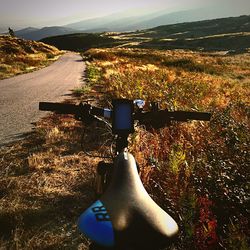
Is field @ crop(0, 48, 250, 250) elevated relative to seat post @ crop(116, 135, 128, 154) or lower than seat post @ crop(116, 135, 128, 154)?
lower

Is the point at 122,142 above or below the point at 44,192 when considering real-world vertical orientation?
above

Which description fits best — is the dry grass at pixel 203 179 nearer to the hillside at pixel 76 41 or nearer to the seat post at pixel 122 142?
the seat post at pixel 122 142

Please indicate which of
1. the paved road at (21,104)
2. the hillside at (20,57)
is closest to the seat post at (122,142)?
the paved road at (21,104)

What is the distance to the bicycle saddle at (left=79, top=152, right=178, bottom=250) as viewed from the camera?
1.72 m

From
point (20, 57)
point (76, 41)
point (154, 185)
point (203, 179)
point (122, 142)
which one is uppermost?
point (122, 142)

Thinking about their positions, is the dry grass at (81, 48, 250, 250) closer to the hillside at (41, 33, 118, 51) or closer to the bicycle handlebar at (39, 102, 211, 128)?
the bicycle handlebar at (39, 102, 211, 128)

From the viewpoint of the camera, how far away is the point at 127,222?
1791mm

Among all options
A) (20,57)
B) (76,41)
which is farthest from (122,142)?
(76,41)

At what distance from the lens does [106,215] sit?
5.98 ft

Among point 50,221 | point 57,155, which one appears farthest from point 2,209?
point 57,155

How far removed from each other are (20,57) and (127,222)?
1689 inches

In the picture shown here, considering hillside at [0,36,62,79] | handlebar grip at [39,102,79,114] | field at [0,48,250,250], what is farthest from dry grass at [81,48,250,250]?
hillside at [0,36,62,79]

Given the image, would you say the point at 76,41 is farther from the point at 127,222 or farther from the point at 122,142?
the point at 127,222

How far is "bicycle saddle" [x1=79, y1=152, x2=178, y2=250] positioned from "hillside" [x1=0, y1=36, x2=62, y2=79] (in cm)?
2290
